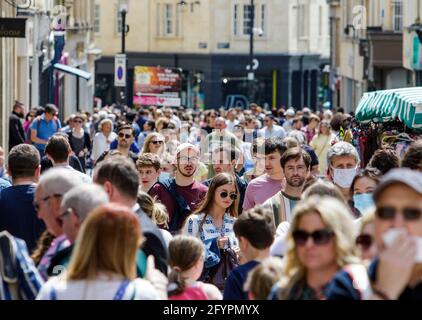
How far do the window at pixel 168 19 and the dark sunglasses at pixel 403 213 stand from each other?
69406 millimetres

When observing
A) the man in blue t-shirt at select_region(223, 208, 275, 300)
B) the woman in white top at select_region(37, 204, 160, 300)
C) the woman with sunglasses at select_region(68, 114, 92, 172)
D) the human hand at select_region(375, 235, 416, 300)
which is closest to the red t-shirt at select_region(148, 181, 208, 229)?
the man in blue t-shirt at select_region(223, 208, 275, 300)

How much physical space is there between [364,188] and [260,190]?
270 centimetres

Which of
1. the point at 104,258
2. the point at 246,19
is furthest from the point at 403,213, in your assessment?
the point at 246,19

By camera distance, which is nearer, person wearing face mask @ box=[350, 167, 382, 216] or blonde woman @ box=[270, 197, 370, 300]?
blonde woman @ box=[270, 197, 370, 300]

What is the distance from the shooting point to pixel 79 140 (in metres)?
26.4

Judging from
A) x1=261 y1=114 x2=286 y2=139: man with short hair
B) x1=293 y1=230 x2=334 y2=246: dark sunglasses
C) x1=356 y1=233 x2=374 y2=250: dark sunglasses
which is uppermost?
x1=293 y1=230 x2=334 y2=246: dark sunglasses

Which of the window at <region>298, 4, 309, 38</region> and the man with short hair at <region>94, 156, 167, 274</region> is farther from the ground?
the window at <region>298, 4, 309, 38</region>

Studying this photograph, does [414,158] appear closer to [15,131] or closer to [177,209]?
[177,209]

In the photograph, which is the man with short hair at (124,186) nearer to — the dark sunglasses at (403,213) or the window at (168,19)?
the dark sunglasses at (403,213)

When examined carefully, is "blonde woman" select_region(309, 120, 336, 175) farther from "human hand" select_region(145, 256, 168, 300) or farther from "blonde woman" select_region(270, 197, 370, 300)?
"blonde woman" select_region(270, 197, 370, 300)

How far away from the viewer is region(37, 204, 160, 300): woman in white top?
686 centimetres

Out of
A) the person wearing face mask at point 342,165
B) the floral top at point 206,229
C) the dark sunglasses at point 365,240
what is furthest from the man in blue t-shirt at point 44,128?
the dark sunglasses at point 365,240

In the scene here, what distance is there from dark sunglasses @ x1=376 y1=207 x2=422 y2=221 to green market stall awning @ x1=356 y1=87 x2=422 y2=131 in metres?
9.79
